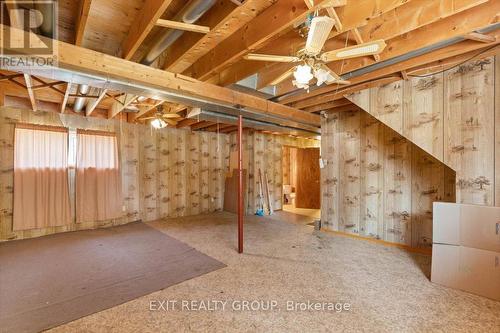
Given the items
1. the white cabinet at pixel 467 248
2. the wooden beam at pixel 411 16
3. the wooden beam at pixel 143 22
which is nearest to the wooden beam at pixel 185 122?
the wooden beam at pixel 143 22

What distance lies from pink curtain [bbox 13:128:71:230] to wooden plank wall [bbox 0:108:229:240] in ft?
0.55

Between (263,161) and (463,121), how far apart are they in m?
4.73

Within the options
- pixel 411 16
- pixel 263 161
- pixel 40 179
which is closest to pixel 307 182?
pixel 263 161

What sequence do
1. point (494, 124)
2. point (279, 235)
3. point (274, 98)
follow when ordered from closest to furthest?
point (494, 124) → point (274, 98) → point (279, 235)

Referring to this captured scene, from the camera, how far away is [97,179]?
4.95 m

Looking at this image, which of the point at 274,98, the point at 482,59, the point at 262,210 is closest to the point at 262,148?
the point at 262,210

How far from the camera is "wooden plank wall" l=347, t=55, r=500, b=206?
8.47 ft

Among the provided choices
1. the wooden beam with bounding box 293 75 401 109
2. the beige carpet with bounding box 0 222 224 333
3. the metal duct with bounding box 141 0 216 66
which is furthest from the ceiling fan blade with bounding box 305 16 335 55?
the beige carpet with bounding box 0 222 224 333

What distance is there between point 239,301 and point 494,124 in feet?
11.1

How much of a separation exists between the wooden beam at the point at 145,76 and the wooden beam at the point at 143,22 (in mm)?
180

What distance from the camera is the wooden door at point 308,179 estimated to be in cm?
717

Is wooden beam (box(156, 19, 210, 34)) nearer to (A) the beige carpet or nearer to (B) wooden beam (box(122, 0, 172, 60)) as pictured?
(B) wooden beam (box(122, 0, 172, 60))

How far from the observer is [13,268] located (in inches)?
118

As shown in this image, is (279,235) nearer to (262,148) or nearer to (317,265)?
(317,265)
